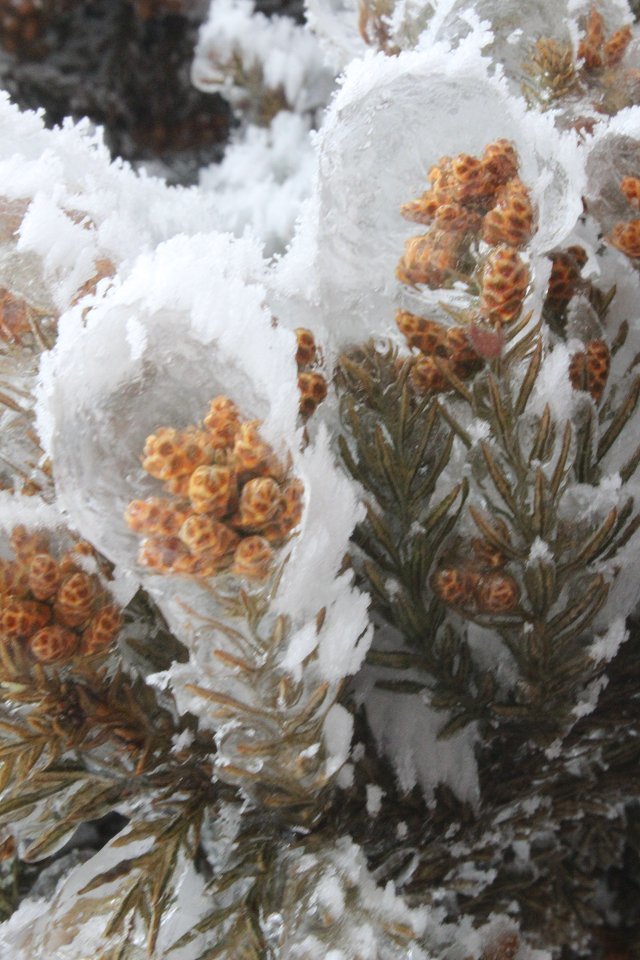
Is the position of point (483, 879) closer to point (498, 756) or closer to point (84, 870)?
point (498, 756)

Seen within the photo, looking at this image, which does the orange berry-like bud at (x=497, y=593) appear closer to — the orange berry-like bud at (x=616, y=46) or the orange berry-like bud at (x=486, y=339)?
the orange berry-like bud at (x=486, y=339)

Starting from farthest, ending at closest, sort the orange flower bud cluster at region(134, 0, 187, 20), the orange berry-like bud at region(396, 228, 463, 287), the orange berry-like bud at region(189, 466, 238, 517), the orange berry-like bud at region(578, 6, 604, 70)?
1. the orange flower bud cluster at region(134, 0, 187, 20)
2. the orange berry-like bud at region(578, 6, 604, 70)
3. the orange berry-like bud at region(396, 228, 463, 287)
4. the orange berry-like bud at region(189, 466, 238, 517)

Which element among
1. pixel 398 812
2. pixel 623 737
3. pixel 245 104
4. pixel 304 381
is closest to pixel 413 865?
pixel 398 812

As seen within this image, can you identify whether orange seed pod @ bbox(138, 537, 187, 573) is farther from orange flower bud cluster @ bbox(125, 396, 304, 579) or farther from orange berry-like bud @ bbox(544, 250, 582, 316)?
orange berry-like bud @ bbox(544, 250, 582, 316)

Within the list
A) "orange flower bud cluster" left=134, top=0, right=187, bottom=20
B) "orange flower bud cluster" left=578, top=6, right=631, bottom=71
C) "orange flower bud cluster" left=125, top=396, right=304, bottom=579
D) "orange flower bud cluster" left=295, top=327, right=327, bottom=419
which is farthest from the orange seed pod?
"orange flower bud cluster" left=134, top=0, right=187, bottom=20

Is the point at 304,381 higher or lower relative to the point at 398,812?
higher

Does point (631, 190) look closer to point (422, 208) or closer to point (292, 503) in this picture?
point (422, 208)

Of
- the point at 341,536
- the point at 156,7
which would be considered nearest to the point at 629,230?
the point at 341,536
